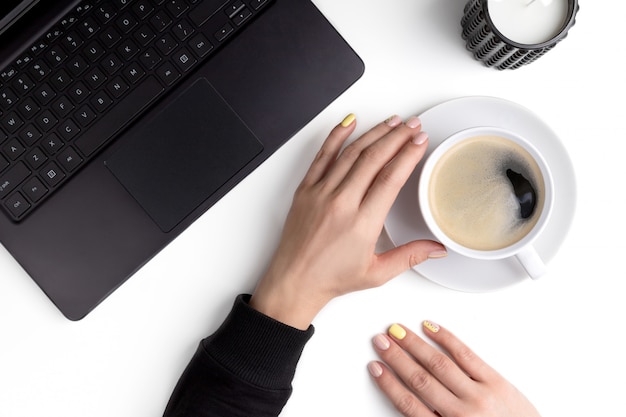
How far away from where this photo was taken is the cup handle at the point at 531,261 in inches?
24.8

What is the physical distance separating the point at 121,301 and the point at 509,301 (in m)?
0.54

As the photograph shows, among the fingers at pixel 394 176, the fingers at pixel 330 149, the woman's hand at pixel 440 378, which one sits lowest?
the woman's hand at pixel 440 378

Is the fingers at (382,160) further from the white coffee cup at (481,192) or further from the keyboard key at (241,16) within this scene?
the keyboard key at (241,16)

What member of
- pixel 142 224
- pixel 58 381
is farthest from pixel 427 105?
pixel 58 381

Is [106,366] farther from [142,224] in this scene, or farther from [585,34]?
[585,34]

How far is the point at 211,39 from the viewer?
0.67 meters

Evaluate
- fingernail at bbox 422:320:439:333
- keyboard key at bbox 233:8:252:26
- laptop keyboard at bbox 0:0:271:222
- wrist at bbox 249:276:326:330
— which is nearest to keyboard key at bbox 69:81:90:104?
laptop keyboard at bbox 0:0:271:222

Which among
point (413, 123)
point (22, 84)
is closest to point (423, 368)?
point (413, 123)

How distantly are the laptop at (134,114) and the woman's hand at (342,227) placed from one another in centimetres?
8

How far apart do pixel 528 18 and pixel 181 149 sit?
459 mm

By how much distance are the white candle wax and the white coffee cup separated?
0.39ft

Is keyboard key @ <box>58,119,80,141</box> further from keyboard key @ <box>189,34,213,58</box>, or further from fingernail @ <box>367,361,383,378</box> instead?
fingernail @ <box>367,361,383,378</box>

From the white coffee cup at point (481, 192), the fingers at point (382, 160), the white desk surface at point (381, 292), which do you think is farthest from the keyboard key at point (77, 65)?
the white coffee cup at point (481, 192)

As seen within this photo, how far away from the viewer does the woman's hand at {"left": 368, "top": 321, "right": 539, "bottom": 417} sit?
0.73 meters
